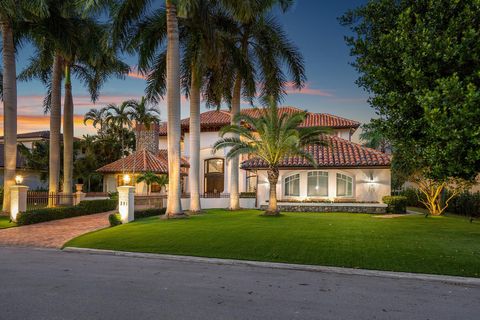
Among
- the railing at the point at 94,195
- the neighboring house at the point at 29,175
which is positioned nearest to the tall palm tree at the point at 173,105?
the railing at the point at 94,195

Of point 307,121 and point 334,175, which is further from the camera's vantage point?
point 307,121

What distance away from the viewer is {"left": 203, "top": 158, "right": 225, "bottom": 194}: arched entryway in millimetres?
36844

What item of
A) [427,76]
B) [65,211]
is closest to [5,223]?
[65,211]

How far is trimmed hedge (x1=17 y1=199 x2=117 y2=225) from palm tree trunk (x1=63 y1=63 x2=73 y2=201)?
85.9 inches

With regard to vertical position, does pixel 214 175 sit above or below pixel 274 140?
below

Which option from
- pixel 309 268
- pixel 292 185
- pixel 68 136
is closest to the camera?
pixel 309 268

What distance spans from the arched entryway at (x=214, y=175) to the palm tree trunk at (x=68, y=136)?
556 inches

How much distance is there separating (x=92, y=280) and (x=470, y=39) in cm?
965

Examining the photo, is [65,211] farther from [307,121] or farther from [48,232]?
[307,121]

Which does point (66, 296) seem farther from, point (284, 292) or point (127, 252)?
point (127, 252)

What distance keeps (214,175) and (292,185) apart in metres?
12.3

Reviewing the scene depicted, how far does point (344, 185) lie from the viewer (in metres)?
25.5

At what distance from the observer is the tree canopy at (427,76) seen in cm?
809

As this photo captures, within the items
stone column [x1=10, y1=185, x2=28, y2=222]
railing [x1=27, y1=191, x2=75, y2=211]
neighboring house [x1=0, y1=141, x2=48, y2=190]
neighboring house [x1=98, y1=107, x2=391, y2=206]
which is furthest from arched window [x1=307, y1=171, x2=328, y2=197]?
neighboring house [x1=0, y1=141, x2=48, y2=190]
